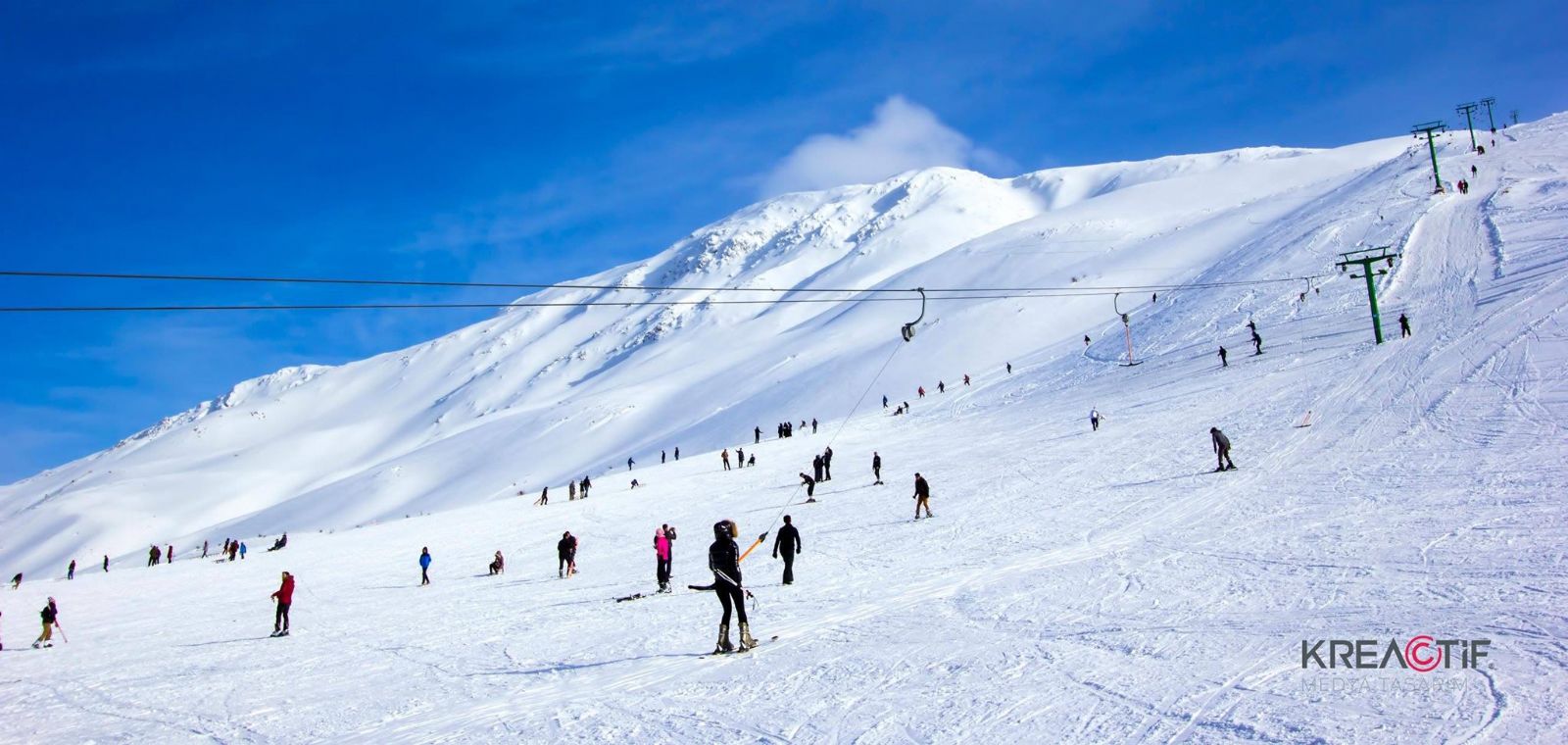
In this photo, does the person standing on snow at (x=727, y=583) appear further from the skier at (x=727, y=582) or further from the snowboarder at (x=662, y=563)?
the snowboarder at (x=662, y=563)

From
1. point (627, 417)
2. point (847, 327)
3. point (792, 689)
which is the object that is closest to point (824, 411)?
point (627, 417)

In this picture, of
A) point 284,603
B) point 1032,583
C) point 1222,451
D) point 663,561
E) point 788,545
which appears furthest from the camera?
point 1222,451

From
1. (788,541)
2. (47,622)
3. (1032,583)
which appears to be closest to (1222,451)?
(1032,583)

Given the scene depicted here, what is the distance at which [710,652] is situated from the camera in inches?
401

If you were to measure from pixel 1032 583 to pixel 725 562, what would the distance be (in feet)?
15.4

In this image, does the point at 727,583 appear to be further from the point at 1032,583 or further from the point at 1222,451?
the point at 1222,451

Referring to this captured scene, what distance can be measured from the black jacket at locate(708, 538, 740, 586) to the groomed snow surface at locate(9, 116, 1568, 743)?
86cm

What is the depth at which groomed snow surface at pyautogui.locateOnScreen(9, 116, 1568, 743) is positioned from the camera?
24.1ft

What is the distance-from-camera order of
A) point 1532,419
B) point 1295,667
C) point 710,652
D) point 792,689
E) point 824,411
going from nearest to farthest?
point 1295,667 < point 792,689 < point 710,652 < point 1532,419 < point 824,411

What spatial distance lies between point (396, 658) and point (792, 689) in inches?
264

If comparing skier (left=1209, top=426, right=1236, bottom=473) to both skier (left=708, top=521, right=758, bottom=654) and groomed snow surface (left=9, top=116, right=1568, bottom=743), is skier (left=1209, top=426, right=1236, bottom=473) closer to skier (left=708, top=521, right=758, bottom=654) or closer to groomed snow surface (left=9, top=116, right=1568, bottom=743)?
groomed snow surface (left=9, top=116, right=1568, bottom=743)

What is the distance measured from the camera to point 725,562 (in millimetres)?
9812

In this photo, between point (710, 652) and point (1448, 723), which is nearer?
point (1448, 723)

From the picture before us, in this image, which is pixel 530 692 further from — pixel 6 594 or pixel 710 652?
pixel 6 594
